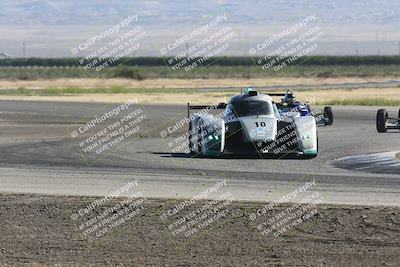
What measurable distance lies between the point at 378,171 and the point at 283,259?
10078 mm

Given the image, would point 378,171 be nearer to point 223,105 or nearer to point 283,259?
point 223,105

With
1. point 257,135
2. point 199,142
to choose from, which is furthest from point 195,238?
point 199,142

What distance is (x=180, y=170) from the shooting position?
928 inches

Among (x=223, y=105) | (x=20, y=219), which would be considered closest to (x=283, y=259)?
(x=20, y=219)

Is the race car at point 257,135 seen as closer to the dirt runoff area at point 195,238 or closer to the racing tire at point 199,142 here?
the racing tire at point 199,142

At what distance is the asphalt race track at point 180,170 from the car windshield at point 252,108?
1.18 metres

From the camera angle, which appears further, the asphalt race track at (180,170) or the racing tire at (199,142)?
the racing tire at (199,142)

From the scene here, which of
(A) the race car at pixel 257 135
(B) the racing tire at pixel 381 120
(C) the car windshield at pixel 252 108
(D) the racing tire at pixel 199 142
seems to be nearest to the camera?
(A) the race car at pixel 257 135

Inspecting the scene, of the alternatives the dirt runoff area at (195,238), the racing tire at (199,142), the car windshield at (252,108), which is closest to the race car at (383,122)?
the car windshield at (252,108)

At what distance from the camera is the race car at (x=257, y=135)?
25438 millimetres

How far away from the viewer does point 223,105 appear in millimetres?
27703

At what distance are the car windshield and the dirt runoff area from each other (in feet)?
27.3

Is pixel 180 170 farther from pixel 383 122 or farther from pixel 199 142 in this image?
pixel 383 122

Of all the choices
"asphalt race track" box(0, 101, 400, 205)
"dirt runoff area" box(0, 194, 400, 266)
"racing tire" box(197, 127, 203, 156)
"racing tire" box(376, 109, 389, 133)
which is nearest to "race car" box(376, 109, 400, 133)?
"racing tire" box(376, 109, 389, 133)
